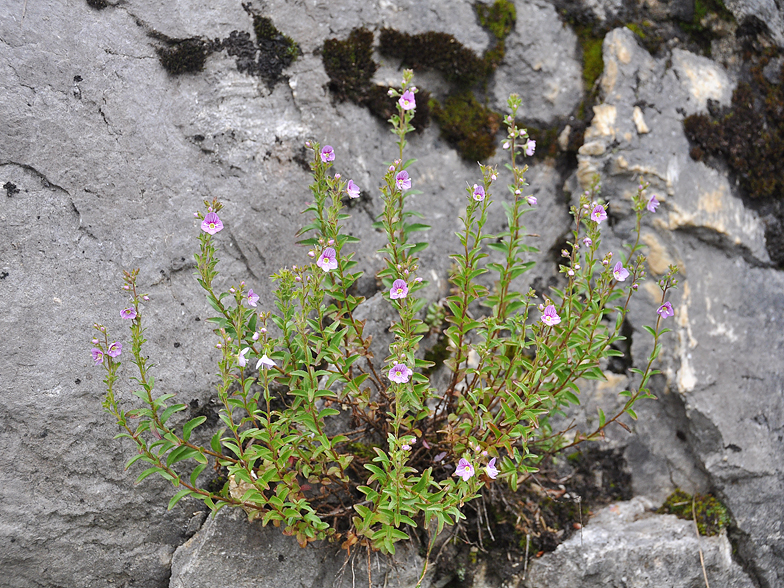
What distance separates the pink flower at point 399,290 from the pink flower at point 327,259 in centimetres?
41

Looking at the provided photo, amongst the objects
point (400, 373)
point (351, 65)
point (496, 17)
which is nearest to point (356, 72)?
point (351, 65)

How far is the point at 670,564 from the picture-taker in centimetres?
427

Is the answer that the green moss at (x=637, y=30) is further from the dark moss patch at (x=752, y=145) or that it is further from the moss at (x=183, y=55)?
the moss at (x=183, y=55)

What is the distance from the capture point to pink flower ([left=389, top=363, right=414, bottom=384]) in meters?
3.41

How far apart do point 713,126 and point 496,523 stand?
13.8 ft

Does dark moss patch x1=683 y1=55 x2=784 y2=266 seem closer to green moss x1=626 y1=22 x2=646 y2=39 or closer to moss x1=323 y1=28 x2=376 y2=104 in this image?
green moss x1=626 y1=22 x2=646 y2=39

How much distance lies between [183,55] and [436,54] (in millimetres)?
2252

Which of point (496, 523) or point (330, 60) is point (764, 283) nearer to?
point (496, 523)

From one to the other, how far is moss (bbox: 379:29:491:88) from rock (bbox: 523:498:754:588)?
4182 millimetres

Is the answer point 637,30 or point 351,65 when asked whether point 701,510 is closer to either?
point 637,30

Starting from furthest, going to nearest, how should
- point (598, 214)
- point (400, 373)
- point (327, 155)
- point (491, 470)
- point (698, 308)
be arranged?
point (698, 308), point (598, 214), point (327, 155), point (491, 470), point (400, 373)

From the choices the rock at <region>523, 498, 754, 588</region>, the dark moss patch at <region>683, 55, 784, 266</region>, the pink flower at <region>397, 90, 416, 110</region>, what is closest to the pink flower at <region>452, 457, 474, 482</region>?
the rock at <region>523, 498, 754, 588</region>

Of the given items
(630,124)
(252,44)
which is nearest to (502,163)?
(630,124)

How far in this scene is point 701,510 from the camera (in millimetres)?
4621
